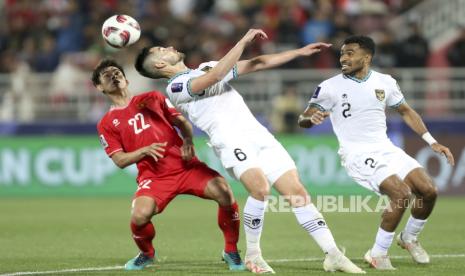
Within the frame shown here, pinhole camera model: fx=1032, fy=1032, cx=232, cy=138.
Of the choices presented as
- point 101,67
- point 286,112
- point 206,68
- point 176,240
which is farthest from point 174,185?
point 286,112

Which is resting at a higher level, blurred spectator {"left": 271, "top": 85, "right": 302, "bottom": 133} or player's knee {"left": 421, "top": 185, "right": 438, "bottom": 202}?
player's knee {"left": 421, "top": 185, "right": 438, "bottom": 202}

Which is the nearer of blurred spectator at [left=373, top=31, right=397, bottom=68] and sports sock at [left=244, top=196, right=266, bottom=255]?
sports sock at [left=244, top=196, right=266, bottom=255]

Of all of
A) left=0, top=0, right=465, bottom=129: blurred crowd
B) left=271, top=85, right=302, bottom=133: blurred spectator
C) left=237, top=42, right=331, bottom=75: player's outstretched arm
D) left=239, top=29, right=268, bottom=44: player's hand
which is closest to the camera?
left=239, top=29, right=268, bottom=44: player's hand

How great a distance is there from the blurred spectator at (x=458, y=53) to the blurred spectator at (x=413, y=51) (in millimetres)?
520

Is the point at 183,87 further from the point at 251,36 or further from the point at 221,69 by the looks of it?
the point at 251,36

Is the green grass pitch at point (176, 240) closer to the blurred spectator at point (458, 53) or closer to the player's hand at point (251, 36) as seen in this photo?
the player's hand at point (251, 36)

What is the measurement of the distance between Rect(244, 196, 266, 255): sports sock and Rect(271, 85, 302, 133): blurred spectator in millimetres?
11149

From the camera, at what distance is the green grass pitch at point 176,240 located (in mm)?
10102

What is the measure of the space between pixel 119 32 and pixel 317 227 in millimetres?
2998

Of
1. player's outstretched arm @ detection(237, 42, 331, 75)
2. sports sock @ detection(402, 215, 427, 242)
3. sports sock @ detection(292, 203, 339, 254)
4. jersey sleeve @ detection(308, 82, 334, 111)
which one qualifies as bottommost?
sports sock @ detection(402, 215, 427, 242)

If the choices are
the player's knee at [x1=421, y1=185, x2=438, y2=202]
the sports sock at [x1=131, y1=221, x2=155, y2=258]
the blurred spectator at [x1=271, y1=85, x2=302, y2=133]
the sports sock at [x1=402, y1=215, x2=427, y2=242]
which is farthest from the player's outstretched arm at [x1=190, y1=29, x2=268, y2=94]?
the blurred spectator at [x1=271, y1=85, x2=302, y2=133]

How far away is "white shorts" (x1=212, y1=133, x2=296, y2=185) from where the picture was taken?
9391 mm

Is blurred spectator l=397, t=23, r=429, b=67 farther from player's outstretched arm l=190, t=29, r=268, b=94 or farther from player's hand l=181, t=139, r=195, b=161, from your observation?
player's outstretched arm l=190, t=29, r=268, b=94

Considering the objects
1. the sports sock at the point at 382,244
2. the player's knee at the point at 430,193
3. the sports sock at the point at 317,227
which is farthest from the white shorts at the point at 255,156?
the player's knee at the point at 430,193
